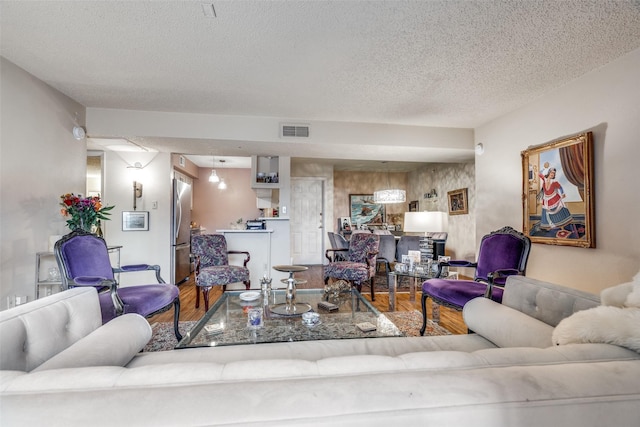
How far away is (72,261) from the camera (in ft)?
7.96

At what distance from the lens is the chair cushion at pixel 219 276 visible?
358cm

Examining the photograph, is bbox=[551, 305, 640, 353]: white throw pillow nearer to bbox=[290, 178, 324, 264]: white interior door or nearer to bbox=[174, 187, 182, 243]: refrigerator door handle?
bbox=[174, 187, 182, 243]: refrigerator door handle

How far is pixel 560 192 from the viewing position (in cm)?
301

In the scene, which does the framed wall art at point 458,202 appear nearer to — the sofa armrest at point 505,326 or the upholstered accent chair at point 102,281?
the sofa armrest at point 505,326

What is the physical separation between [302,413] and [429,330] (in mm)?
2735

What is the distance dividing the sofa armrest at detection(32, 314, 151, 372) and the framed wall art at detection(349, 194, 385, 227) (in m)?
6.64

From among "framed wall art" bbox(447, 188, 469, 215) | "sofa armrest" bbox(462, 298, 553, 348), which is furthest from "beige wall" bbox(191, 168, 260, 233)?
"sofa armrest" bbox(462, 298, 553, 348)

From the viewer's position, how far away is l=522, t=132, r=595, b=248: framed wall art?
108 inches

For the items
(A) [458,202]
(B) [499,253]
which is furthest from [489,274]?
(A) [458,202]

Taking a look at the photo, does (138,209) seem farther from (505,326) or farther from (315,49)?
(505,326)

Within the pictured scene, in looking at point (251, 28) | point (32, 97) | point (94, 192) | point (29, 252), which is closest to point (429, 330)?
point (251, 28)

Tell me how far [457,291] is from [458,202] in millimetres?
3728

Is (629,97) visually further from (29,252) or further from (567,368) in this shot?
(29,252)

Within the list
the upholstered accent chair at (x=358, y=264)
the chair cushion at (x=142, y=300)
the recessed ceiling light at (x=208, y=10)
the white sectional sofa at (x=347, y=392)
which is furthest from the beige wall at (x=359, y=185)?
the white sectional sofa at (x=347, y=392)
